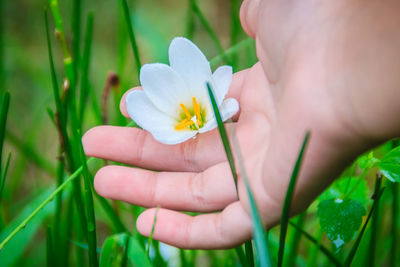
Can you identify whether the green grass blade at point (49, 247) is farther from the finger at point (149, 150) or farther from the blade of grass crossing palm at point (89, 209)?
the finger at point (149, 150)

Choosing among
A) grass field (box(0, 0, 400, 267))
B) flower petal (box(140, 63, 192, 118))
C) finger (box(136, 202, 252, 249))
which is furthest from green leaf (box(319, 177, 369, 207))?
flower petal (box(140, 63, 192, 118))

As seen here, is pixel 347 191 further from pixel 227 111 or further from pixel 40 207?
pixel 40 207

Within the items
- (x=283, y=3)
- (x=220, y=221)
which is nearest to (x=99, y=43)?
(x=283, y=3)

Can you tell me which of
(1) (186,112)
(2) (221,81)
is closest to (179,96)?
(1) (186,112)

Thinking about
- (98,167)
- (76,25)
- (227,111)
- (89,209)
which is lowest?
(89,209)

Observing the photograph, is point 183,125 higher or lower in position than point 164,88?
lower

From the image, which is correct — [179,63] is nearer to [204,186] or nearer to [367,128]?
[204,186]

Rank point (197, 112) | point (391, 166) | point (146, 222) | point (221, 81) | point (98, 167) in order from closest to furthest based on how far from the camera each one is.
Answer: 1. point (391, 166)
2. point (146, 222)
3. point (221, 81)
4. point (197, 112)
5. point (98, 167)
